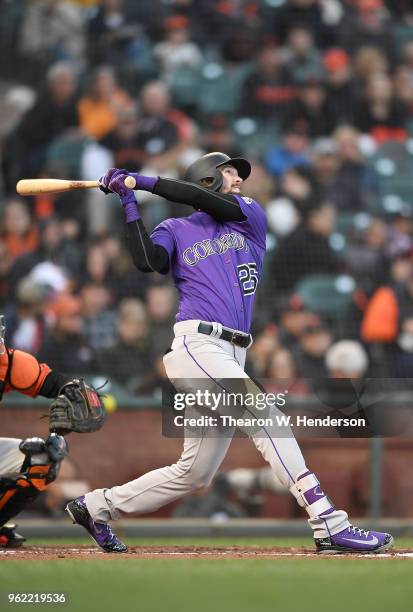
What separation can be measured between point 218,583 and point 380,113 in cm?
829

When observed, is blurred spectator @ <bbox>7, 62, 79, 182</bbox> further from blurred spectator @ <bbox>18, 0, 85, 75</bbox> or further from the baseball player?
the baseball player

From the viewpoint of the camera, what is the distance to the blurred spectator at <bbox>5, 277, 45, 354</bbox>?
9055mm

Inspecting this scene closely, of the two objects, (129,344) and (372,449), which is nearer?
(372,449)

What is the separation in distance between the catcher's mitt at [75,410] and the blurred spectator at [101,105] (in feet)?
18.6

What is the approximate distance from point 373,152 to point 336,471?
4.04 metres

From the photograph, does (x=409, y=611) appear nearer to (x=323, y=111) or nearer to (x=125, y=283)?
(x=125, y=283)

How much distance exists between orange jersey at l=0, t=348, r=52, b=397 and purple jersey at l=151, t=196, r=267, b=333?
31.9 inches

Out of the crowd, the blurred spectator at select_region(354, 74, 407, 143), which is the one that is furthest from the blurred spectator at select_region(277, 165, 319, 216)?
the blurred spectator at select_region(354, 74, 407, 143)

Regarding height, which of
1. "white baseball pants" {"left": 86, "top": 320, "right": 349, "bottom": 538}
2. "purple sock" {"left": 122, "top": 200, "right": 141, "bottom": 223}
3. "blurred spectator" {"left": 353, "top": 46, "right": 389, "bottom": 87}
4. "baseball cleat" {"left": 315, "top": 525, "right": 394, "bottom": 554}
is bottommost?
"baseball cleat" {"left": 315, "top": 525, "right": 394, "bottom": 554}

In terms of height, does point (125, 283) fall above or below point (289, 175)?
below

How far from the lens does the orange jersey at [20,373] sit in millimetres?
5551

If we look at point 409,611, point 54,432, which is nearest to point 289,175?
point 54,432

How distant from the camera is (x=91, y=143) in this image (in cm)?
1074

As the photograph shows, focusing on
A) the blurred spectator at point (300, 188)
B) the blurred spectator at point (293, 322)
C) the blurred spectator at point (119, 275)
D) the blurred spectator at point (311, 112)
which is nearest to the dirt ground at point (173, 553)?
the blurred spectator at point (293, 322)
